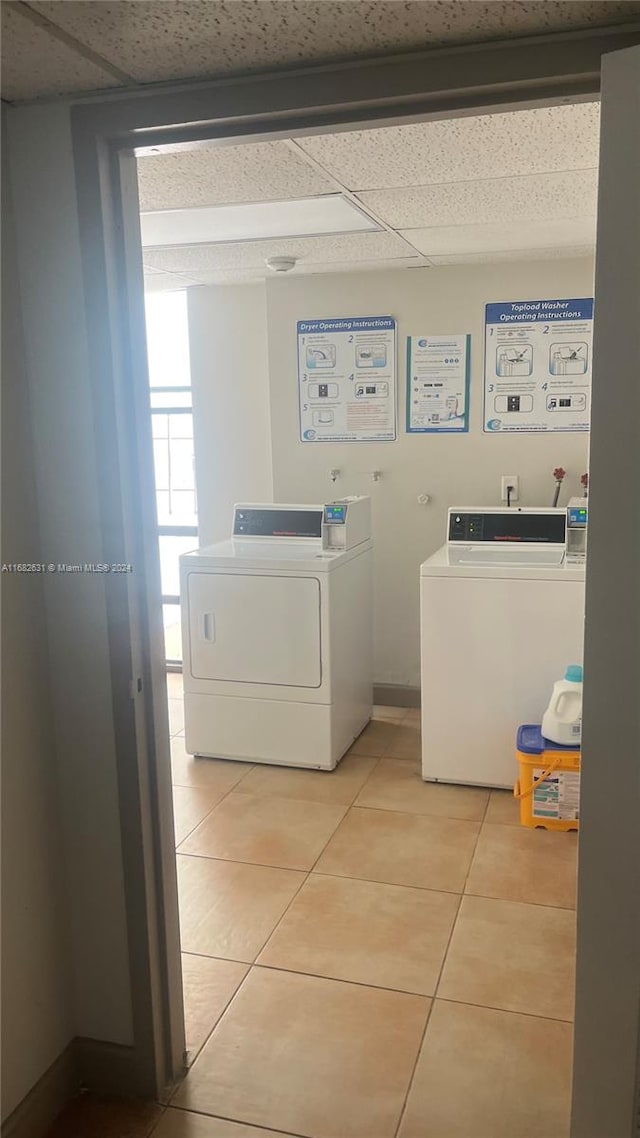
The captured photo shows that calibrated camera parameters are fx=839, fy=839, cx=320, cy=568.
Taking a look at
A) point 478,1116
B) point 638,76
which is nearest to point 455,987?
point 478,1116

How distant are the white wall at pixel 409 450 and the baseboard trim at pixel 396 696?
4 centimetres

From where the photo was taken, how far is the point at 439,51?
1.37m

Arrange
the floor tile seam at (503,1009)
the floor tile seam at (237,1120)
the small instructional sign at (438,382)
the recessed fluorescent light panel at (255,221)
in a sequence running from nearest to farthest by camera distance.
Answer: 1. the floor tile seam at (237,1120)
2. the floor tile seam at (503,1009)
3. the recessed fluorescent light panel at (255,221)
4. the small instructional sign at (438,382)

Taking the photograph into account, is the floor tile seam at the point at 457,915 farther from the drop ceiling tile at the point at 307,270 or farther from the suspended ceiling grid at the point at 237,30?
the drop ceiling tile at the point at 307,270

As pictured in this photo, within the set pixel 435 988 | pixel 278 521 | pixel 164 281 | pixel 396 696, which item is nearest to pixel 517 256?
pixel 278 521

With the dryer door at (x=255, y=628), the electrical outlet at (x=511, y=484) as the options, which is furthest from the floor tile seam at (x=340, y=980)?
the electrical outlet at (x=511, y=484)

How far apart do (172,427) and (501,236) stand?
10.2 feet

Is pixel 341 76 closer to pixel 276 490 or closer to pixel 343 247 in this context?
pixel 343 247

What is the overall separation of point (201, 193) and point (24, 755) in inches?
64.7

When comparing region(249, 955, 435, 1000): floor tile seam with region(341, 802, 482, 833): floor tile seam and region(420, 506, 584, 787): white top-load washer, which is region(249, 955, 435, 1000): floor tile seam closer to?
region(341, 802, 482, 833): floor tile seam

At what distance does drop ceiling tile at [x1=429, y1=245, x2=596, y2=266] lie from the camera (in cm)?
355

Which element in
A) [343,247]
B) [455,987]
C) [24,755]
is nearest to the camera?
A: [24,755]

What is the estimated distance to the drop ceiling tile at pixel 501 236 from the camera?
9.83 ft

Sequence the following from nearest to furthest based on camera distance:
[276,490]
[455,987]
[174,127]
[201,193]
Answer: [174,127] → [455,987] → [201,193] → [276,490]
